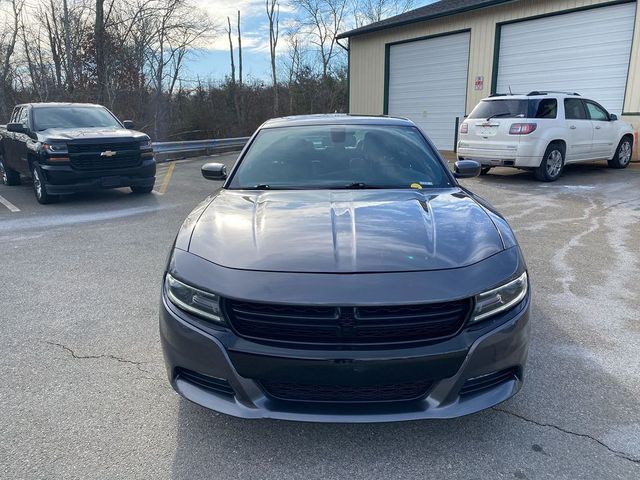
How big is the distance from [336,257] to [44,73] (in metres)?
23.4

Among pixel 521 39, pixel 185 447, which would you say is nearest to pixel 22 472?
pixel 185 447

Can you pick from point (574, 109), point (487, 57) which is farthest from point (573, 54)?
point (574, 109)

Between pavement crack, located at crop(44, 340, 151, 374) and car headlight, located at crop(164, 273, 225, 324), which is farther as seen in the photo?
pavement crack, located at crop(44, 340, 151, 374)

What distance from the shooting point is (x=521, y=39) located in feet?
49.9

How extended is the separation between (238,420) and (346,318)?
94cm

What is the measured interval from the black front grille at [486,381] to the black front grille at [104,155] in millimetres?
8005

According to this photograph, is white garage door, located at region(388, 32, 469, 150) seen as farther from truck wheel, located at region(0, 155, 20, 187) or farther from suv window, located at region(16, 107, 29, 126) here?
truck wheel, located at region(0, 155, 20, 187)

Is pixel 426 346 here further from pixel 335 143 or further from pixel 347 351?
pixel 335 143

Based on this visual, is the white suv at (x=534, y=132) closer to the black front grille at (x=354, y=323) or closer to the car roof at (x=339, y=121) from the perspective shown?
the car roof at (x=339, y=121)

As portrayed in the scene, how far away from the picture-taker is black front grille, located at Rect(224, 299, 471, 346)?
6.79 feet

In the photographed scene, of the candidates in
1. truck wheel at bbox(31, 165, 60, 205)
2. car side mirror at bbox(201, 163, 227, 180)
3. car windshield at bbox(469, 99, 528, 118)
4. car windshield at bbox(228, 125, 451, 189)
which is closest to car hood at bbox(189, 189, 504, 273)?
car windshield at bbox(228, 125, 451, 189)

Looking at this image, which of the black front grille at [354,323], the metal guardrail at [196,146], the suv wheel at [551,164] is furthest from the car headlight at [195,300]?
the metal guardrail at [196,146]

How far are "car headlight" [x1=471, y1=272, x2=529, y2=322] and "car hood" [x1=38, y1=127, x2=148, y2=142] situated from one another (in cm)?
793

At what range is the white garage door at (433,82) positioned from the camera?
Answer: 17109 mm
